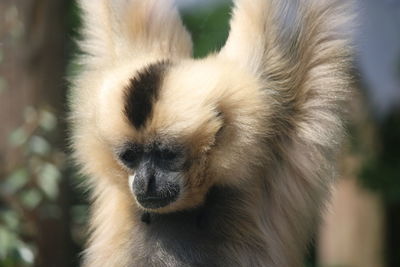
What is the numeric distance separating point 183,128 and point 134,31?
790 millimetres

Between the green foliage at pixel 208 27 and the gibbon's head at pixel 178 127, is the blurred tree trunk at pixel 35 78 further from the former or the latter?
the gibbon's head at pixel 178 127

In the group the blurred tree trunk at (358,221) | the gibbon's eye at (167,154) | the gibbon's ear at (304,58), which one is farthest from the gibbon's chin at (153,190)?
the blurred tree trunk at (358,221)

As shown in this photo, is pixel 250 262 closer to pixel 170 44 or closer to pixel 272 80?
pixel 272 80

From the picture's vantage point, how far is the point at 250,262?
338cm

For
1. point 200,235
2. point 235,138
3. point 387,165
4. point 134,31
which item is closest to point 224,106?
point 235,138

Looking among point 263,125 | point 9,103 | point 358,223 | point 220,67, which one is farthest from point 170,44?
point 358,223

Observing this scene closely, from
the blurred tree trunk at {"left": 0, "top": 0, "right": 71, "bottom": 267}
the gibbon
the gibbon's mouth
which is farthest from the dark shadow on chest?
the blurred tree trunk at {"left": 0, "top": 0, "right": 71, "bottom": 267}

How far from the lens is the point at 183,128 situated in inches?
126

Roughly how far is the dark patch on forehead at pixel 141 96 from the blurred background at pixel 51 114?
71cm

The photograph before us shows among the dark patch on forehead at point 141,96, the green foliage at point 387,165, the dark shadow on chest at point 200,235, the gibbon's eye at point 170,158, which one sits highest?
the dark patch on forehead at point 141,96

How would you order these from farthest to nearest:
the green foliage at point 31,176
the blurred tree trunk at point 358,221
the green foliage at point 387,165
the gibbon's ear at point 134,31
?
the blurred tree trunk at point 358,221 < the green foliage at point 387,165 < the green foliage at point 31,176 < the gibbon's ear at point 134,31

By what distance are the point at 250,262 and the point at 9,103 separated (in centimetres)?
282

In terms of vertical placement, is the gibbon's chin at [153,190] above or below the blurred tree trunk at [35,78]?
above

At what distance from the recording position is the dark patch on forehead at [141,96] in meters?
3.21
